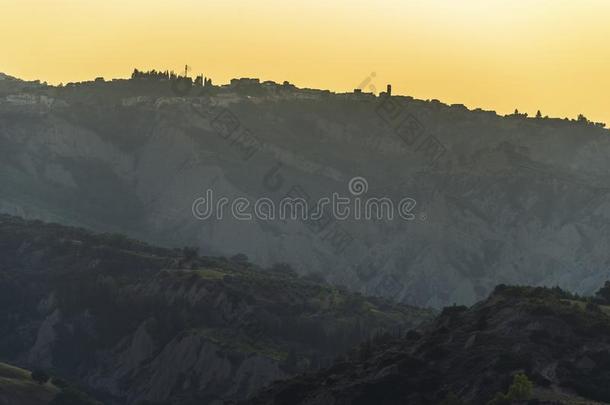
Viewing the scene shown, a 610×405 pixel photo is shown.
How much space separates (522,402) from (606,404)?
32.1 ft

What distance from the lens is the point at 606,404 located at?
197125 millimetres

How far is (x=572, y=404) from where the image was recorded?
19438cm

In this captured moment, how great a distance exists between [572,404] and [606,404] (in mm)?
5215

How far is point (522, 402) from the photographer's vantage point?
198 metres

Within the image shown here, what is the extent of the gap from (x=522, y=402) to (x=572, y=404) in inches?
249
